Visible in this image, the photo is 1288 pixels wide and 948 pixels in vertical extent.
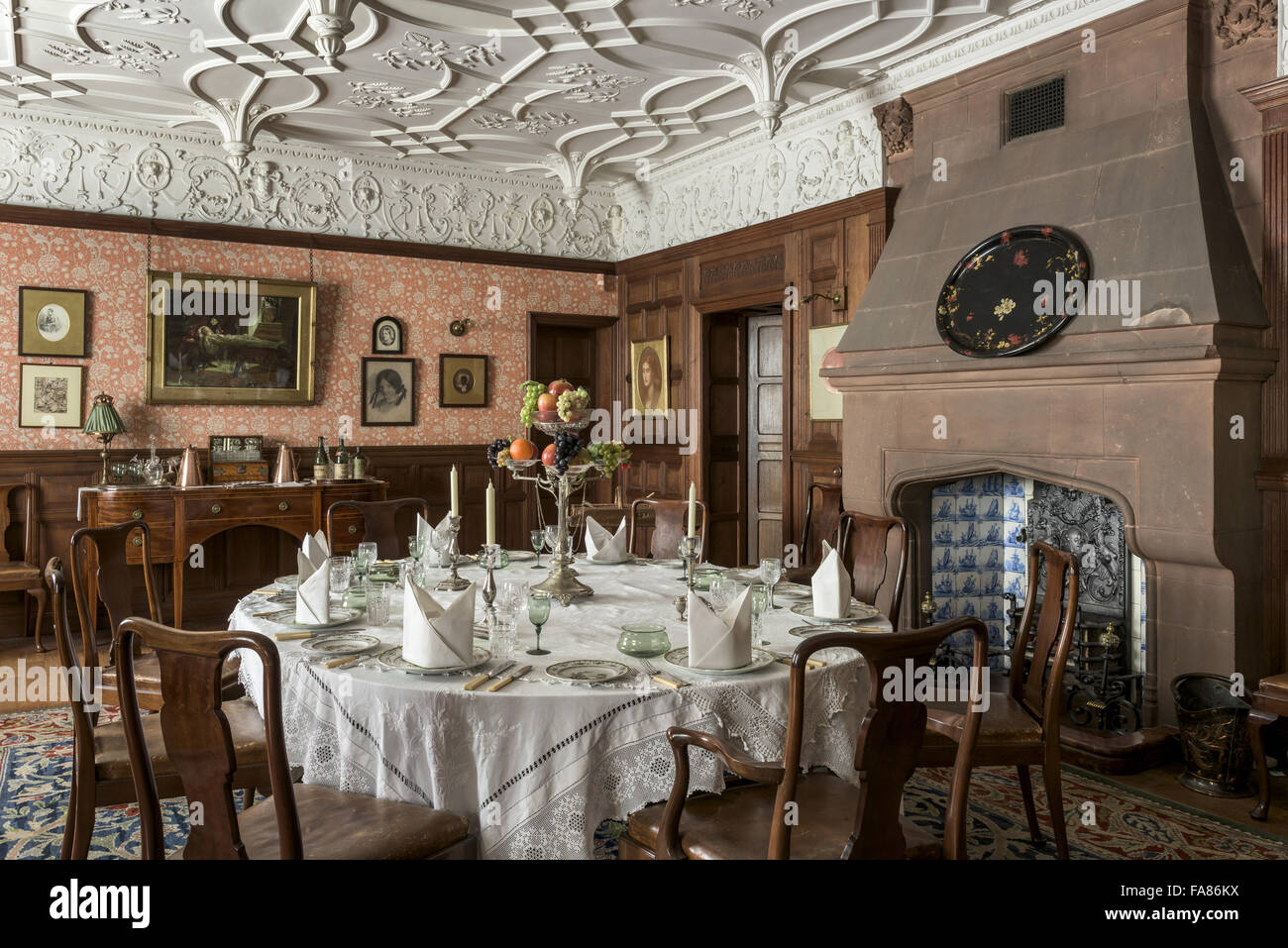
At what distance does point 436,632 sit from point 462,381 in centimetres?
588

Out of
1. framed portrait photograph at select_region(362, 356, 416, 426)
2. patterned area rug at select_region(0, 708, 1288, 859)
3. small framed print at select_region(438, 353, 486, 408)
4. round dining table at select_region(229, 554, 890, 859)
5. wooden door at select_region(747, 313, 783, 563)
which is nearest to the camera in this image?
round dining table at select_region(229, 554, 890, 859)

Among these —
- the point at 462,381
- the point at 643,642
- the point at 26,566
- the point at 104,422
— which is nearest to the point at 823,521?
the point at 643,642

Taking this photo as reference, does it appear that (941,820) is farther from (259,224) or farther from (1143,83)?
(259,224)

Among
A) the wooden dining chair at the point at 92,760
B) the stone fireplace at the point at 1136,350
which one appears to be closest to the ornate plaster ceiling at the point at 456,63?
the stone fireplace at the point at 1136,350

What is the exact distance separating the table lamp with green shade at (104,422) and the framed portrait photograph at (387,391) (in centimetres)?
180

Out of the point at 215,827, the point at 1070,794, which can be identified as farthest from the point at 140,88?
the point at 1070,794

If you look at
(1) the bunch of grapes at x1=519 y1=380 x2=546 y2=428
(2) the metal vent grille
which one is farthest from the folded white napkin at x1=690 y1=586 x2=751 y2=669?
(2) the metal vent grille

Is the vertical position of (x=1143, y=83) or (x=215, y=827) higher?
(x=1143, y=83)

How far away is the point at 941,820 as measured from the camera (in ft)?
11.2

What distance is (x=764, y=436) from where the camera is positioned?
8.02 metres

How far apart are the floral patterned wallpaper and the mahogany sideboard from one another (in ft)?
2.25

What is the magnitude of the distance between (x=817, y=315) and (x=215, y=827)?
524 centimetres

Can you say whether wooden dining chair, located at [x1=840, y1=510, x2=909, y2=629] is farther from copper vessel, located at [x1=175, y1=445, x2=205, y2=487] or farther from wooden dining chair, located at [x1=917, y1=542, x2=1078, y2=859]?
copper vessel, located at [x1=175, y1=445, x2=205, y2=487]

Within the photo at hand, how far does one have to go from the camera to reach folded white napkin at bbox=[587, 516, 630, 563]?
13.9ft
